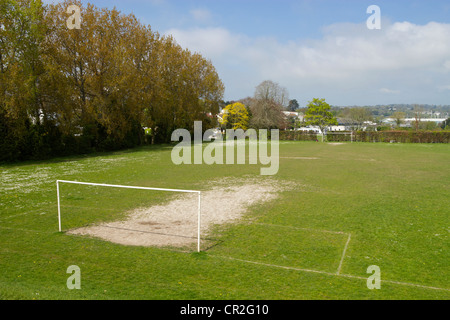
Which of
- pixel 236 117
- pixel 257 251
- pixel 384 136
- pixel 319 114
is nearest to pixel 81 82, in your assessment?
pixel 257 251

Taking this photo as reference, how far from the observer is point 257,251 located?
759 cm

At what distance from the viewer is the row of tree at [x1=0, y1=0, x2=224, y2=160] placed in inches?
961

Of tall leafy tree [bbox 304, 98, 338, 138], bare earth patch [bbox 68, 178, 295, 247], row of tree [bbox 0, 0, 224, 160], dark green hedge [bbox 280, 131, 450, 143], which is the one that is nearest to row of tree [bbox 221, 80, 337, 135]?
tall leafy tree [bbox 304, 98, 338, 138]

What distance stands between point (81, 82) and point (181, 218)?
26870mm

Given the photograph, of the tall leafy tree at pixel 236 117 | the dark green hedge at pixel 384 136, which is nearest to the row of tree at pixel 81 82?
the dark green hedge at pixel 384 136

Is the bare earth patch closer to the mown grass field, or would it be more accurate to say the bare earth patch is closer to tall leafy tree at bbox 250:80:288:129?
the mown grass field

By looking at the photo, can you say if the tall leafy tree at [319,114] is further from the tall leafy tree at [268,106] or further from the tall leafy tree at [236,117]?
the tall leafy tree at [236,117]

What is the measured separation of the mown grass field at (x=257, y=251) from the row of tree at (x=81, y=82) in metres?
12.2

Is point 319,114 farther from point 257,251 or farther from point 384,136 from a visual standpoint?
point 257,251

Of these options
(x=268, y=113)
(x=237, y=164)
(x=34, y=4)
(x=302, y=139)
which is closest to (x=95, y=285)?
(x=237, y=164)

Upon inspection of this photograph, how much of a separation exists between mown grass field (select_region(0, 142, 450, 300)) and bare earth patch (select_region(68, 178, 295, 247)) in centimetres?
47

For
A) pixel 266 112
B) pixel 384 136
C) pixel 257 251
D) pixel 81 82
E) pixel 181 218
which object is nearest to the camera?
pixel 257 251

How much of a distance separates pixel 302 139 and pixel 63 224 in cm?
5102

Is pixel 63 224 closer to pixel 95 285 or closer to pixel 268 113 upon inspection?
pixel 95 285
